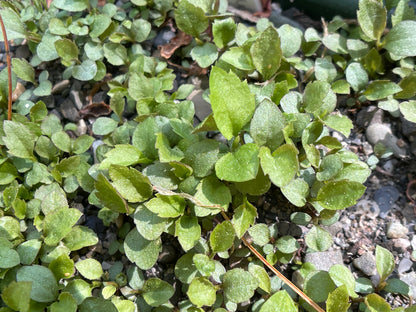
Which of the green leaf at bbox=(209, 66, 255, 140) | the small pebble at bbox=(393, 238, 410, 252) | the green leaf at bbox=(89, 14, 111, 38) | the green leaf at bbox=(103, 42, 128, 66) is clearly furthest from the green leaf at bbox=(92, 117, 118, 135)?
the small pebble at bbox=(393, 238, 410, 252)

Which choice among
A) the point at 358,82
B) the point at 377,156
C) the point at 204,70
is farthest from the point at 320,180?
the point at 204,70

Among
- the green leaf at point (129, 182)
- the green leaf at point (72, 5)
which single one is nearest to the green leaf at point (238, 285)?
the green leaf at point (129, 182)

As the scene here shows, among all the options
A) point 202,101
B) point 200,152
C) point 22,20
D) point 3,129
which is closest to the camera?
point 200,152

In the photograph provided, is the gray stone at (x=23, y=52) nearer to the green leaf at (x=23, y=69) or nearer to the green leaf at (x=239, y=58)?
A: the green leaf at (x=23, y=69)

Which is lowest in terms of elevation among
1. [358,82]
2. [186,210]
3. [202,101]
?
[186,210]

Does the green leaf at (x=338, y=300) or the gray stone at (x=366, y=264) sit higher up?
the green leaf at (x=338, y=300)

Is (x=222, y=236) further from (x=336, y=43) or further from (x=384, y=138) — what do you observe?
(x=336, y=43)

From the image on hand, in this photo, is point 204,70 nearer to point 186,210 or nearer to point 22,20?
point 186,210
